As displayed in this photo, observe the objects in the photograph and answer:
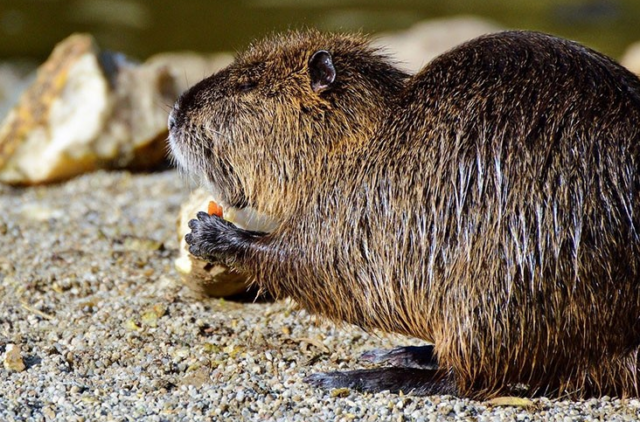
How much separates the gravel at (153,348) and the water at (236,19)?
7197mm

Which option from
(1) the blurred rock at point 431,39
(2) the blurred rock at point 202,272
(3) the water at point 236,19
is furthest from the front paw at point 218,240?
(3) the water at point 236,19

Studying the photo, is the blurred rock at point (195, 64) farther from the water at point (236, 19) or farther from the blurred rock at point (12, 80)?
the water at point (236, 19)

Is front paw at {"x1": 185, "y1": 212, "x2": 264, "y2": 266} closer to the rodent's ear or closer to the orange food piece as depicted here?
the orange food piece

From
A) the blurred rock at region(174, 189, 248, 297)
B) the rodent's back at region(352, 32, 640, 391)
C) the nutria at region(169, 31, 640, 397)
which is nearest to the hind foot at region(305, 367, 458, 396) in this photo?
the nutria at region(169, 31, 640, 397)

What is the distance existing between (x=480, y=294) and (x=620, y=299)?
15.5 inches

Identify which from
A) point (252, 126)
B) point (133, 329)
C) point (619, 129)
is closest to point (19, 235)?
point (133, 329)

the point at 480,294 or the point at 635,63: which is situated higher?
the point at 635,63

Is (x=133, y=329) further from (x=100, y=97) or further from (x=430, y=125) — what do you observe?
(x=100, y=97)

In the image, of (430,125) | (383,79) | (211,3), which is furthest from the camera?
(211,3)

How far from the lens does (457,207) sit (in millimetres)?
2920

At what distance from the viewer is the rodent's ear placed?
130 inches

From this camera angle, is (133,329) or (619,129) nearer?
(619,129)

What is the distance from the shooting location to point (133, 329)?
3.51 metres

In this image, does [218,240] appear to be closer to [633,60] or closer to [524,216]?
[524,216]
